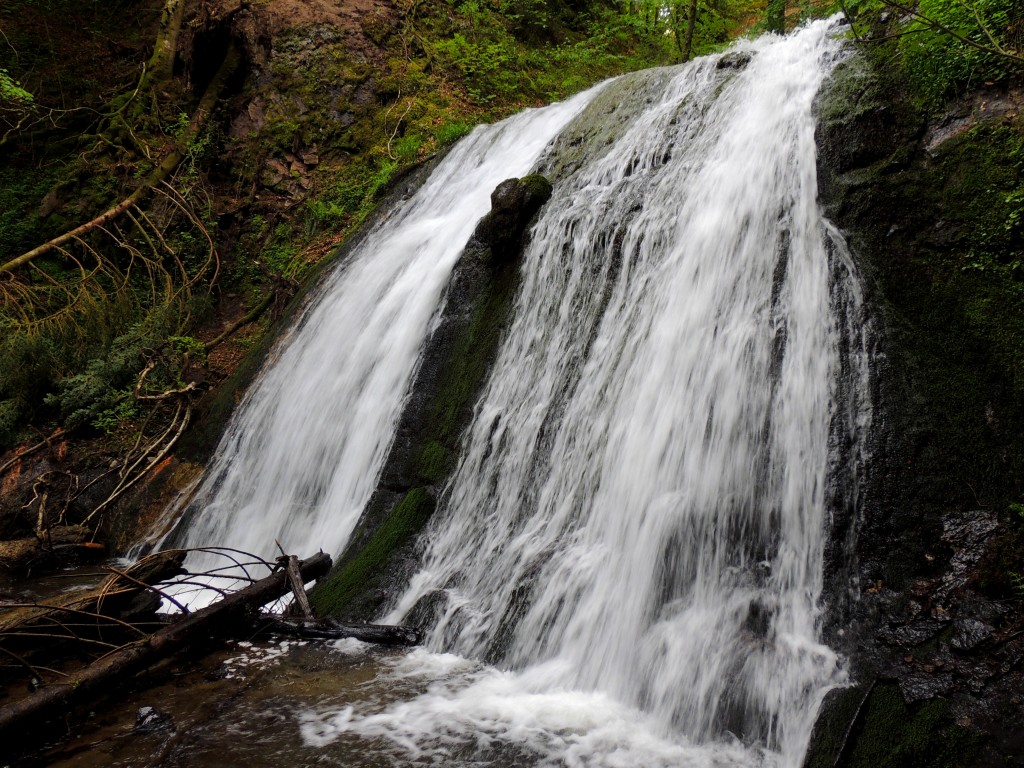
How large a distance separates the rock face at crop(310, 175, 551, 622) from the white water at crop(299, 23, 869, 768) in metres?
0.22

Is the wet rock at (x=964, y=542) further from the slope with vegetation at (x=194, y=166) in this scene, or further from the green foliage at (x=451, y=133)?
the green foliage at (x=451, y=133)

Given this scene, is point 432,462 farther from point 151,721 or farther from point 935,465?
point 935,465

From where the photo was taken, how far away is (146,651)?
3.60m

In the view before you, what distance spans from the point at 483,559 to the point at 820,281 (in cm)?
283

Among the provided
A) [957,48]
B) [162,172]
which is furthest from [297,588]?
[162,172]

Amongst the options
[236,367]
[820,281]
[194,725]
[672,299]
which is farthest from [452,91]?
[194,725]

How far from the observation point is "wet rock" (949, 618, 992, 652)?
8.60 feet

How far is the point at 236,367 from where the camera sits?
30.1 feet

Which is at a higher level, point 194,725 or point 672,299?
point 672,299

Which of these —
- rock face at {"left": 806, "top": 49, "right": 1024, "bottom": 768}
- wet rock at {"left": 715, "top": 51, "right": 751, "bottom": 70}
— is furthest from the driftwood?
wet rock at {"left": 715, "top": 51, "right": 751, "bottom": 70}

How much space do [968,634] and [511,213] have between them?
4851 millimetres

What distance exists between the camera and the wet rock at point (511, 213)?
6148mm

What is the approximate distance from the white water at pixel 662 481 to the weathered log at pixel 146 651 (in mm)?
907

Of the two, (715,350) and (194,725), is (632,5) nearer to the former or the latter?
(715,350)
